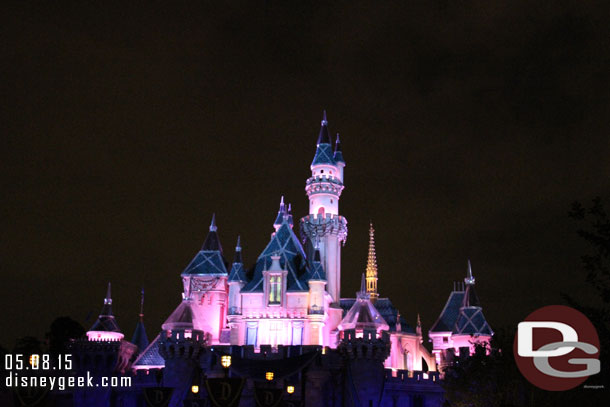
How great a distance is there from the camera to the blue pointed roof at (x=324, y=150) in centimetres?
6206

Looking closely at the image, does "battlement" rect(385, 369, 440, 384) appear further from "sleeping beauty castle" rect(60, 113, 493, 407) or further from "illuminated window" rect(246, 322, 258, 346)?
"illuminated window" rect(246, 322, 258, 346)

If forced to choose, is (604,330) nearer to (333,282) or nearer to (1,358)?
(333,282)

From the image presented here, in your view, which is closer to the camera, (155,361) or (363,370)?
(363,370)

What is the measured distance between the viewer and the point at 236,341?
2175 inches

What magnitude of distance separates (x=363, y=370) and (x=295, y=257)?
42.4 ft

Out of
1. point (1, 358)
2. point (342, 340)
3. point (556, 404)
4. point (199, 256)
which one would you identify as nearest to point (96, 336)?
point (199, 256)

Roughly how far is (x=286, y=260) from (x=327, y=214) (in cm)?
619

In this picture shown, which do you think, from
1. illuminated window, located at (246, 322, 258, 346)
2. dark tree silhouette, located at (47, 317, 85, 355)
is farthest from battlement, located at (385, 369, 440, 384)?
dark tree silhouette, located at (47, 317, 85, 355)

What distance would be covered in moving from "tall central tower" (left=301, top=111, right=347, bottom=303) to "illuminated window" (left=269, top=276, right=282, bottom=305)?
519cm

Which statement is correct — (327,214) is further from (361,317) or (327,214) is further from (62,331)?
(62,331)

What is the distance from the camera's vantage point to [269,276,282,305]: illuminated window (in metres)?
55.3

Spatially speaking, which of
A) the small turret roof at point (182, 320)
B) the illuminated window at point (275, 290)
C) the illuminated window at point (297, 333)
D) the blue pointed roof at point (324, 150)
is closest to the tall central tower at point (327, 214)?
the blue pointed roof at point (324, 150)

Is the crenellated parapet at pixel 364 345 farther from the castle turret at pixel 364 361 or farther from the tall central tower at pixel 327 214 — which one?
A: the tall central tower at pixel 327 214

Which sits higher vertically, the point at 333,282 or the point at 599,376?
the point at 333,282
